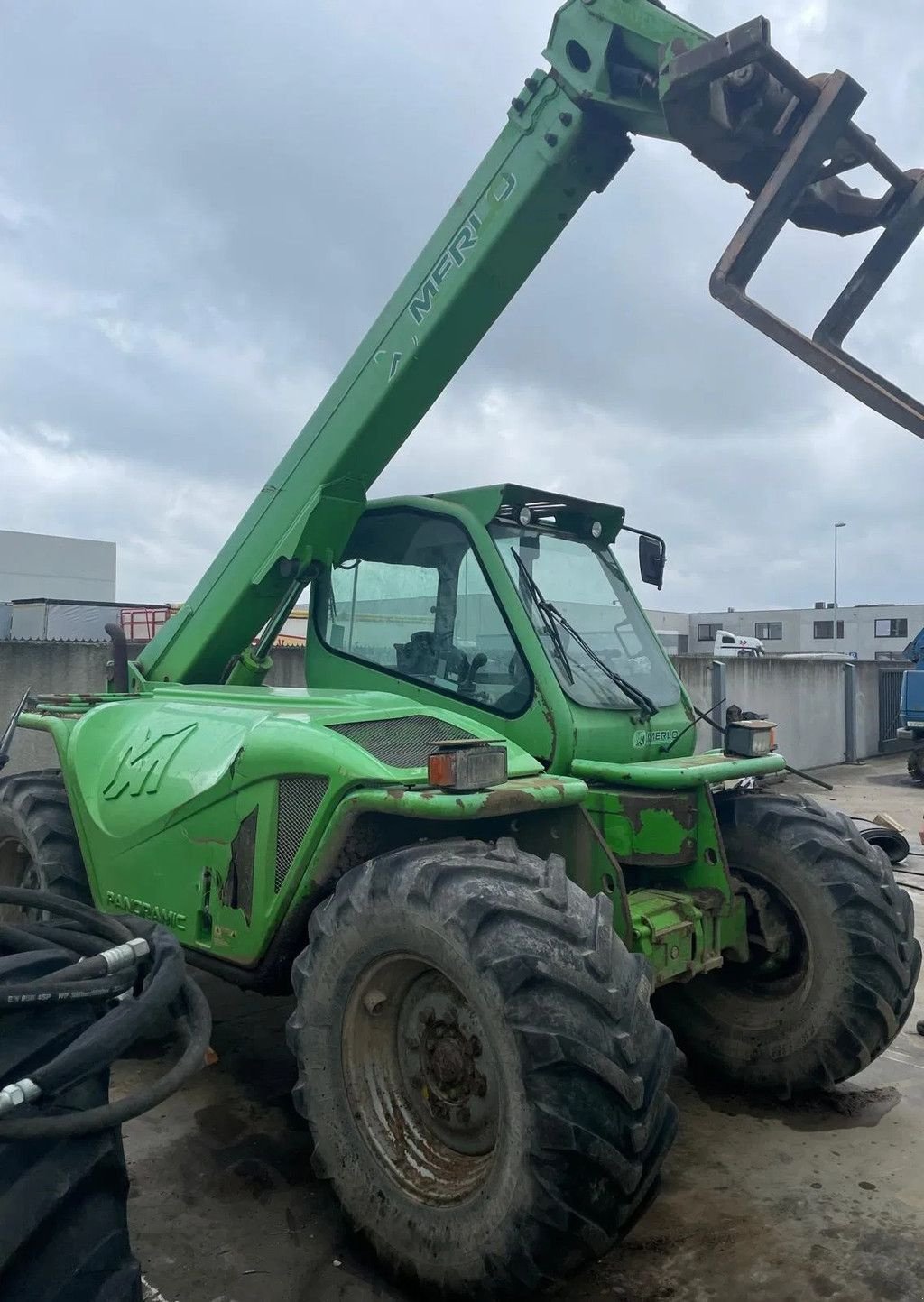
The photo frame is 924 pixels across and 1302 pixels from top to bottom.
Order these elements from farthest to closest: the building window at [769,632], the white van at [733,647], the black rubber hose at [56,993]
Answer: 1. the building window at [769,632]
2. the white van at [733,647]
3. the black rubber hose at [56,993]

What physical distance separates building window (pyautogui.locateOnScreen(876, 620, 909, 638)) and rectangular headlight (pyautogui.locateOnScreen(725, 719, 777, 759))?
160ft

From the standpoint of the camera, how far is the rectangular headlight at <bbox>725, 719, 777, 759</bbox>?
420 cm

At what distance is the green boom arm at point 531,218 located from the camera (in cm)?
341

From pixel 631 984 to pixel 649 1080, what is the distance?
0.25 m

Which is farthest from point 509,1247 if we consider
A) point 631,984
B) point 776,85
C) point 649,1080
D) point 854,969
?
point 776,85

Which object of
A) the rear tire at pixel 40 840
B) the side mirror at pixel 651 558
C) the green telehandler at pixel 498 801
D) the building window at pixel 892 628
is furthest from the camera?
the building window at pixel 892 628

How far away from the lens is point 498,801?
9.94ft

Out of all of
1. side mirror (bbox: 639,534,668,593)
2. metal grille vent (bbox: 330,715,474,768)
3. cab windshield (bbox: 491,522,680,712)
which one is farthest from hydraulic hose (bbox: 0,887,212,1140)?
side mirror (bbox: 639,534,668,593)

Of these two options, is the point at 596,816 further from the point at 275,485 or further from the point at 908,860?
the point at 908,860

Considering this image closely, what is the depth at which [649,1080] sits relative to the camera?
2.66 meters

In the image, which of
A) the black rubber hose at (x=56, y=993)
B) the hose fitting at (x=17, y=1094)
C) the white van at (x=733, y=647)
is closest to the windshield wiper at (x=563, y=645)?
the black rubber hose at (x=56, y=993)

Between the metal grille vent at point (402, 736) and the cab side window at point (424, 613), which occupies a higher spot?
the cab side window at point (424, 613)

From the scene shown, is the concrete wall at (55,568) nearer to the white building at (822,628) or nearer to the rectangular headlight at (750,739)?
the white building at (822,628)

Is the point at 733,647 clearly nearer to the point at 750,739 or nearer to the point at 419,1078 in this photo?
the point at 750,739
